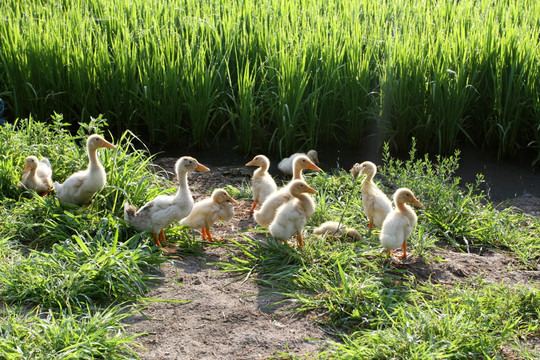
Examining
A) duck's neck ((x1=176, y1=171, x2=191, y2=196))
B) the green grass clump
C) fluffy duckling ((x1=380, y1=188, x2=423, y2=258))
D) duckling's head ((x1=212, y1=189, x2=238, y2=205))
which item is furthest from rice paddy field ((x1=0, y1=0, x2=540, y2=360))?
duck's neck ((x1=176, y1=171, x2=191, y2=196))

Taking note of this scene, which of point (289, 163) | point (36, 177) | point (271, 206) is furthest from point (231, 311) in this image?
point (289, 163)

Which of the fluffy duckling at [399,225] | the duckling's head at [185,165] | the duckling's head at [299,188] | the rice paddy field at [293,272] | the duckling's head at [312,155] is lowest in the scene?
the rice paddy field at [293,272]

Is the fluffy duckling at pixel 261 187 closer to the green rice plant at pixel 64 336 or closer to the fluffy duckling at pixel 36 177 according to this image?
the fluffy duckling at pixel 36 177

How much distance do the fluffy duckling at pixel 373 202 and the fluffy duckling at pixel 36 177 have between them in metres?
2.76

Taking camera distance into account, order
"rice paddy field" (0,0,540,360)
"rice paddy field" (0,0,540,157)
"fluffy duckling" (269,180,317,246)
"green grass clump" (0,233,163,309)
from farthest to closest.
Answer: "rice paddy field" (0,0,540,157) < "fluffy duckling" (269,180,317,246) < "green grass clump" (0,233,163,309) < "rice paddy field" (0,0,540,360)

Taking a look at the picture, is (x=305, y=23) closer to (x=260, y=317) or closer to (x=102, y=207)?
(x=102, y=207)

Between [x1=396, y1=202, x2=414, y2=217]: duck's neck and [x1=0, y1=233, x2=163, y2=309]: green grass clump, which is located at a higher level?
[x1=396, y1=202, x2=414, y2=217]: duck's neck

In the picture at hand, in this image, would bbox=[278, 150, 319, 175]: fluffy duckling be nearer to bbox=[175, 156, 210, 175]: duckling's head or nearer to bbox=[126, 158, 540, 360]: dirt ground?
bbox=[126, 158, 540, 360]: dirt ground

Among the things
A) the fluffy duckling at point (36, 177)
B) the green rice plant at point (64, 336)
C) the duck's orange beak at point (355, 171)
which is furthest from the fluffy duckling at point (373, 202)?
the fluffy duckling at point (36, 177)

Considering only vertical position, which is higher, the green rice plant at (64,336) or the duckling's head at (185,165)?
the duckling's head at (185,165)

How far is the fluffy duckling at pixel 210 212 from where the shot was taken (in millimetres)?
5656

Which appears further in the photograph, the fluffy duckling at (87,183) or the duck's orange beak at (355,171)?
the duck's orange beak at (355,171)

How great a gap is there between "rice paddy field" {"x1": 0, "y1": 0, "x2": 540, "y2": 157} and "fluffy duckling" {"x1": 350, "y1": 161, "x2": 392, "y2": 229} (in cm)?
176

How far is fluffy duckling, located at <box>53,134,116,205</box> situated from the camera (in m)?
5.72
